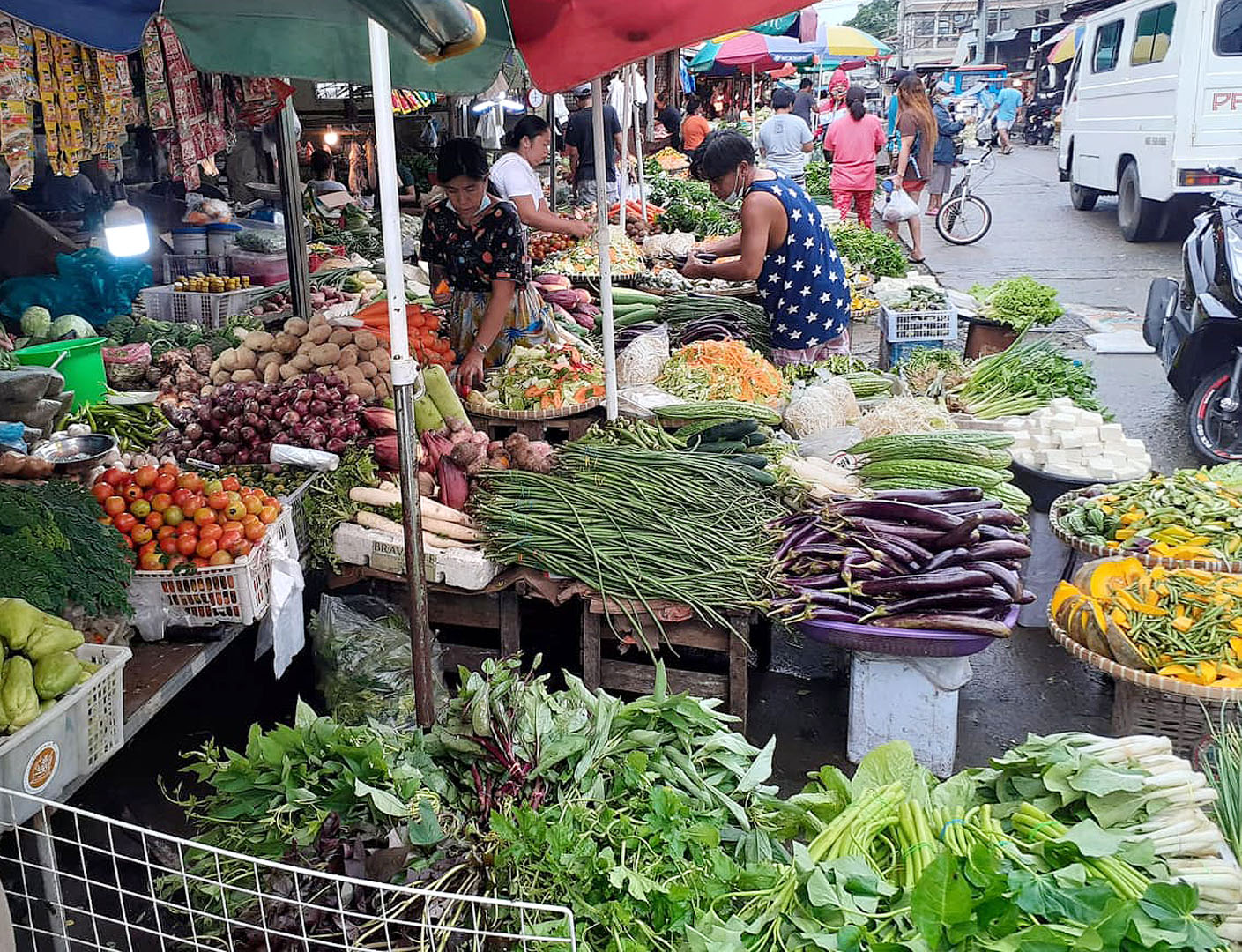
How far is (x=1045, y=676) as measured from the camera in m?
4.63

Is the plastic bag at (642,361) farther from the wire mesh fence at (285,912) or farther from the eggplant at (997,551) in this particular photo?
the wire mesh fence at (285,912)

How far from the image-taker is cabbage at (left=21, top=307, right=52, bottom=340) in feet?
21.0

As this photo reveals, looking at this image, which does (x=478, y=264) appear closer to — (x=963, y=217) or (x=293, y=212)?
(x=293, y=212)

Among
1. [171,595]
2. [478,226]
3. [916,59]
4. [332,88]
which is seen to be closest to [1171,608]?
[171,595]

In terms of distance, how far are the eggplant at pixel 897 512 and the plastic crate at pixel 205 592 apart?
234 centimetres

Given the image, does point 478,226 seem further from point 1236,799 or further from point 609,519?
point 1236,799

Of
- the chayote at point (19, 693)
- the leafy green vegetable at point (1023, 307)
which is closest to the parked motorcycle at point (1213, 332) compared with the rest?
the leafy green vegetable at point (1023, 307)

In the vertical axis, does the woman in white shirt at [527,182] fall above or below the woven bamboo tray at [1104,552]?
above

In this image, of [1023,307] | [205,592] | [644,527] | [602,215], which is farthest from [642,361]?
[1023,307]

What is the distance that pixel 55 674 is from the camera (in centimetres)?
259

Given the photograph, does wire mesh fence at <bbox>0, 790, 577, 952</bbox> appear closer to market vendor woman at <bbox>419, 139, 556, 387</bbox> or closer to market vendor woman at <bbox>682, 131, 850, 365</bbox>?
market vendor woman at <bbox>419, 139, 556, 387</bbox>

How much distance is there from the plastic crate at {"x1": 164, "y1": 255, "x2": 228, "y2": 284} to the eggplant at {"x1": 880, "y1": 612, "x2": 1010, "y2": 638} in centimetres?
673

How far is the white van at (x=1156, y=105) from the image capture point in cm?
1199

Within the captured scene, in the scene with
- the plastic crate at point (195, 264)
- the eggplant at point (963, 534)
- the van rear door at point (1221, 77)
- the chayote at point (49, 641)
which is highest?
the van rear door at point (1221, 77)
